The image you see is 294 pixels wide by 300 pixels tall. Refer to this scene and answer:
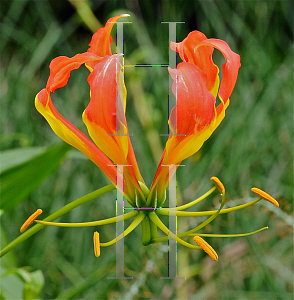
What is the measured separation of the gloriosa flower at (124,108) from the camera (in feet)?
1.22

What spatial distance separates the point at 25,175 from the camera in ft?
1.97

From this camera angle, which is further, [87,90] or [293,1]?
[293,1]

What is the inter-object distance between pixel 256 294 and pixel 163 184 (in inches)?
30.9

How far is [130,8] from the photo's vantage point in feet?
5.60

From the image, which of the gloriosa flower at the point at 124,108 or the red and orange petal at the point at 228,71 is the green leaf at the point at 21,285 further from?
the red and orange petal at the point at 228,71

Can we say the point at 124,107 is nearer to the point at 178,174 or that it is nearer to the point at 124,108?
the point at 124,108

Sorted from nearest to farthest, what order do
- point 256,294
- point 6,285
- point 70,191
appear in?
point 6,285 → point 256,294 → point 70,191

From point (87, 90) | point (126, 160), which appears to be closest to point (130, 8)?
point (87, 90)

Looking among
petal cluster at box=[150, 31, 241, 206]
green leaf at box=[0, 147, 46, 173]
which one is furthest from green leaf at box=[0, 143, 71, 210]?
petal cluster at box=[150, 31, 241, 206]

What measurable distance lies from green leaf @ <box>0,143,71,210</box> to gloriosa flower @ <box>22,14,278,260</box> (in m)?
0.18

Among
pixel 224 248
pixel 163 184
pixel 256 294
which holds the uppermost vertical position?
pixel 163 184

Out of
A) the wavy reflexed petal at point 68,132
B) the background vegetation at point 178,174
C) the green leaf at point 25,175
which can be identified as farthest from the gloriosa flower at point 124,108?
A: the background vegetation at point 178,174

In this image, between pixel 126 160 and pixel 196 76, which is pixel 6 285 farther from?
pixel 196 76

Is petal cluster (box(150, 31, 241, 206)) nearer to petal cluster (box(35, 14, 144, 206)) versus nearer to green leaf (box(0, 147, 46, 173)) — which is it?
petal cluster (box(35, 14, 144, 206))
